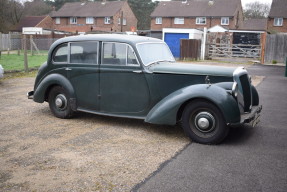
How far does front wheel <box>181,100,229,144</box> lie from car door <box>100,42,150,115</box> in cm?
90

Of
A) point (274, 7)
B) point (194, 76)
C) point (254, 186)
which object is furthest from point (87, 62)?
point (274, 7)

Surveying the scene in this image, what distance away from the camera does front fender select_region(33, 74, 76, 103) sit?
6.48m

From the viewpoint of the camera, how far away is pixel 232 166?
14.0 ft

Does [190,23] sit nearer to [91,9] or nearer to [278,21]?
[278,21]

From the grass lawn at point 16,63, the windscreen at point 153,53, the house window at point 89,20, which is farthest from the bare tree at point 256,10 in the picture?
the windscreen at point 153,53

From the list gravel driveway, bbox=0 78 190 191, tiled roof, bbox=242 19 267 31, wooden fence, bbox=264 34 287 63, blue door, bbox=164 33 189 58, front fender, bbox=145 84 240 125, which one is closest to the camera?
gravel driveway, bbox=0 78 190 191

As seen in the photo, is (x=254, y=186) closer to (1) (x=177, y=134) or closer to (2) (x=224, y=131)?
(2) (x=224, y=131)

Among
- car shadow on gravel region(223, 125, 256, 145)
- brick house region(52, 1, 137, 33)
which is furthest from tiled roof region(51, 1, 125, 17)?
car shadow on gravel region(223, 125, 256, 145)

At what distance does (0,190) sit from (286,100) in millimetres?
8242

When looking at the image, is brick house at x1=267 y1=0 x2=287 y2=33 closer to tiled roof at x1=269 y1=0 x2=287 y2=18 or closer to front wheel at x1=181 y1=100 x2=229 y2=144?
tiled roof at x1=269 y1=0 x2=287 y2=18

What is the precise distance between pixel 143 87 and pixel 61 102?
6.32 ft

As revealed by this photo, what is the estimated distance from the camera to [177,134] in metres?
5.79

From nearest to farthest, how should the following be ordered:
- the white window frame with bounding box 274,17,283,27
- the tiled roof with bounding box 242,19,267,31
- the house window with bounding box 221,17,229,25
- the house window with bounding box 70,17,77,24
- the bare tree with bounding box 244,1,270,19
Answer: the white window frame with bounding box 274,17,283,27 < the house window with bounding box 221,17,229,25 < the tiled roof with bounding box 242,19,267,31 < the house window with bounding box 70,17,77,24 < the bare tree with bounding box 244,1,270,19

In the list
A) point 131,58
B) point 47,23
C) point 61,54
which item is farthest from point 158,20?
point 131,58
